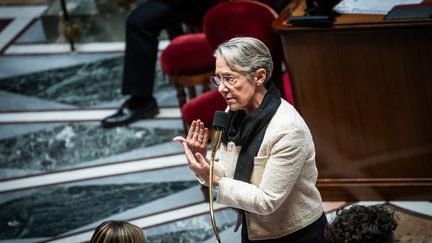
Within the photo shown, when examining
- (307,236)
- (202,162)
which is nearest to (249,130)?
(202,162)

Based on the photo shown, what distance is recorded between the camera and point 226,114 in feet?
9.57

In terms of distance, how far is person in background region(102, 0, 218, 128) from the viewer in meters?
5.47

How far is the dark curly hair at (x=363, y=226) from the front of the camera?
2.44 metres

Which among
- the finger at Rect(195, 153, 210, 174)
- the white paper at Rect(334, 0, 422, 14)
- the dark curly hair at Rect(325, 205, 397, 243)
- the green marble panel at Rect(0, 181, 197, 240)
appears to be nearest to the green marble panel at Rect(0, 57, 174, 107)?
the green marble panel at Rect(0, 181, 197, 240)

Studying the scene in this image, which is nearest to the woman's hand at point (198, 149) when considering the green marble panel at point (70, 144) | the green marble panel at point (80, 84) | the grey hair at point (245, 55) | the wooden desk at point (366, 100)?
the grey hair at point (245, 55)

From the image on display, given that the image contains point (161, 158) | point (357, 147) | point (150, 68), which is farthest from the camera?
point (150, 68)

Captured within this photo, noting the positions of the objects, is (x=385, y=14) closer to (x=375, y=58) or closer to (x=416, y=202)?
(x=375, y=58)

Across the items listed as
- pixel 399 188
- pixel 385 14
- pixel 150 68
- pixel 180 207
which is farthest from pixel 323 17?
pixel 150 68

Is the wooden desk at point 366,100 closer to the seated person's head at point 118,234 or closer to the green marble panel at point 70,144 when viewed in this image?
the green marble panel at point 70,144

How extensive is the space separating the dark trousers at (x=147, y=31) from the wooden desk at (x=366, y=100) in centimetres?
123

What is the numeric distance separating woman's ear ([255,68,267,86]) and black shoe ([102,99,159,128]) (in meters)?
2.78

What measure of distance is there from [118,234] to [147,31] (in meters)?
2.76

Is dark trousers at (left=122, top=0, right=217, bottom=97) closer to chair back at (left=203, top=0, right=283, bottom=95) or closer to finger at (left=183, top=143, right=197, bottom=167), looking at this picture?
chair back at (left=203, top=0, right=283, bottom=95)

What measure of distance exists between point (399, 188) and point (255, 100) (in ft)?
5.55
